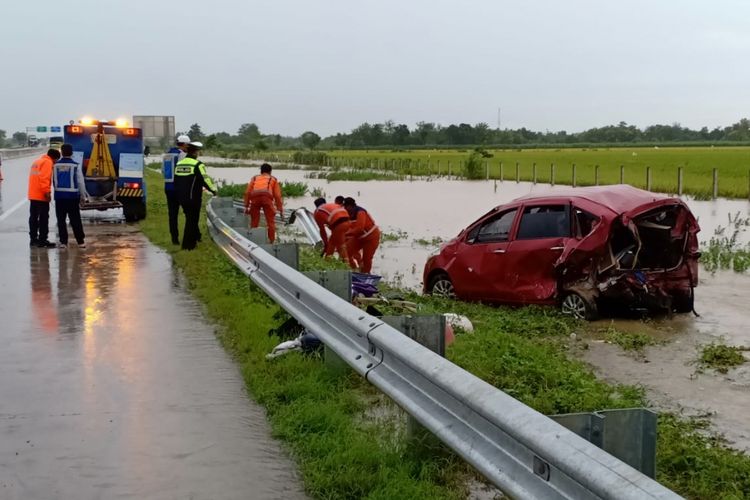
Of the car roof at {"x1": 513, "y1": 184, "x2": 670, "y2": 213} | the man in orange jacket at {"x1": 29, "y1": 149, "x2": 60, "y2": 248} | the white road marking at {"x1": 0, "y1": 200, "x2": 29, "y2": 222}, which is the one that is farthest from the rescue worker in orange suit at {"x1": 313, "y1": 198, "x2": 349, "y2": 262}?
the white road marking at {"x1": 0, "y1": 200, "x2": 29, "y2": 222}

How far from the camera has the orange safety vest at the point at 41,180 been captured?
51.7 feet

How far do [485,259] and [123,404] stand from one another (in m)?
6.47

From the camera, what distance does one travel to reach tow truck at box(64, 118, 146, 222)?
20.8 meters

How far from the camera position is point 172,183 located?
15867 millimetres

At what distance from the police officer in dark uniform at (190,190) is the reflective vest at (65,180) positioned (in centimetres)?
199

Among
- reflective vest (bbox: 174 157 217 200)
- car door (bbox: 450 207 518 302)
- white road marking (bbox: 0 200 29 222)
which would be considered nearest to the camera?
car door (bbox: 450 207 518 302)

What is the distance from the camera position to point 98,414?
5941 mm

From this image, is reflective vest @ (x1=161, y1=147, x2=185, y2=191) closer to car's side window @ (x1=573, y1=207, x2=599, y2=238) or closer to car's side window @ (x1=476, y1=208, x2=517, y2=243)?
car's side window @ (x1=476, y1=208, x2=517, y2=243)

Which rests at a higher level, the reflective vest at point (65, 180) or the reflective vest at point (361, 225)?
the reflective vest at point (65, 180)

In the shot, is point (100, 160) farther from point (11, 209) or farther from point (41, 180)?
point (41, 180)

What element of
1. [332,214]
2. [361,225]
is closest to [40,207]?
[332,214]

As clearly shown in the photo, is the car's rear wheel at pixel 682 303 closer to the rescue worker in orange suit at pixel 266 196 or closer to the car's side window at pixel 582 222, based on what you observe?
the car's side window at pixel 582 222

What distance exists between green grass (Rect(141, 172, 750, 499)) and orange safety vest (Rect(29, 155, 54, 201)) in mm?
6669

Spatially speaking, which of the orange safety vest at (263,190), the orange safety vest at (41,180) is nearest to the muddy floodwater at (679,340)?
the orange safety vest at (263,190)
